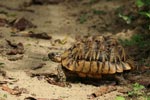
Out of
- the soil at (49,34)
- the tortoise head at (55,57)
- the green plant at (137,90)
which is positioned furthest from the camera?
the tortoise head at (55,57)

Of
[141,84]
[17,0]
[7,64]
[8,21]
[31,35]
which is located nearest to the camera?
[141,84]

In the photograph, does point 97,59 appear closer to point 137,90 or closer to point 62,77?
point 62,77

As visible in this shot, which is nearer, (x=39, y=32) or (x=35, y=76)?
(x=35, y=76)

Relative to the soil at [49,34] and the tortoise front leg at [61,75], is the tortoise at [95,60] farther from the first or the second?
the soil at [49,34]

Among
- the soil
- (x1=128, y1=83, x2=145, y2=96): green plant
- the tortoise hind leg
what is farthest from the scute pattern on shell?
(x1=128, y1=83, x2=145, y2=96): green plant

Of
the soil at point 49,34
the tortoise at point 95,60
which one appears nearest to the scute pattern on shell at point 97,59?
the tortoise at point 95,60

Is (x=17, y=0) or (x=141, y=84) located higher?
(x=17, y=0)

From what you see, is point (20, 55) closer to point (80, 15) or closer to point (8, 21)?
point (8, 21)

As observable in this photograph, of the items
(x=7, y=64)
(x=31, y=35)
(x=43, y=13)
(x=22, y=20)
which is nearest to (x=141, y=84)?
(x=7, y=64)

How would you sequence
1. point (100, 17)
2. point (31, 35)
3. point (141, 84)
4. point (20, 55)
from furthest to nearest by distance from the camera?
point (100, 17)
point (31, 35)
point (20, 55)
point (141, 84)
